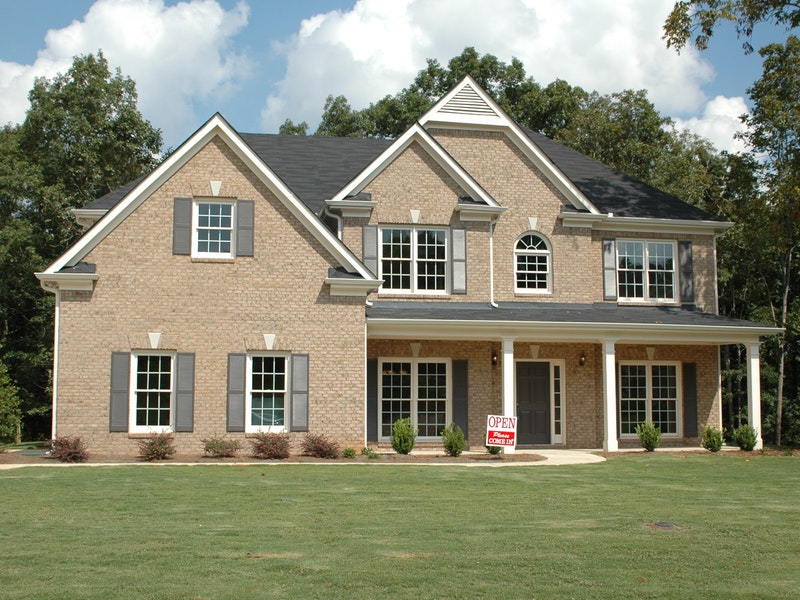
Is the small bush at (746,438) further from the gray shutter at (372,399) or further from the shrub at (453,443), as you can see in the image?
the gray shutter at (372,399)

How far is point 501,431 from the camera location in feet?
65.4

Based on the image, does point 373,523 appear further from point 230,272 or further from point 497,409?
point 497,409

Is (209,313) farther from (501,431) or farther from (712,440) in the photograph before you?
(712,440)

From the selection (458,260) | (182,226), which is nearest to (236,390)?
(182,226)

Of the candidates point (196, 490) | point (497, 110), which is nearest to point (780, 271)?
point (497, 110)

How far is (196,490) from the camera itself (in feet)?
44.0

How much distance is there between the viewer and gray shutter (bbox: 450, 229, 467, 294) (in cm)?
2366

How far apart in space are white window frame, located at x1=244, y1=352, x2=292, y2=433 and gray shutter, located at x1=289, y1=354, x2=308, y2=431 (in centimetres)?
13

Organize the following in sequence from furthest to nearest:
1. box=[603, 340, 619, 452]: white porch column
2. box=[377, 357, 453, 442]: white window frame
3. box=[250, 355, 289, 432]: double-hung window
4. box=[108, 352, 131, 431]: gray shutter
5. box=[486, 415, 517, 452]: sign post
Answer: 1. box=[377, 357, 453, 442]: white window frame
2. box=[603, 340, 619, 452]: white porch column
3. box=[250, 355, 289, 432]: double-hung window
4. box=[486, 415, 517, 452]: sign post
5. box=[108, 352, 131, 431]: gray shutter

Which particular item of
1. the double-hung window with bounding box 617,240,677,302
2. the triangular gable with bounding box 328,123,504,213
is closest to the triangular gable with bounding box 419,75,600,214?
the triangular gable with bounding box 328,123,504,213

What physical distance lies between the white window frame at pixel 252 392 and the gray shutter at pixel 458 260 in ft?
17.8

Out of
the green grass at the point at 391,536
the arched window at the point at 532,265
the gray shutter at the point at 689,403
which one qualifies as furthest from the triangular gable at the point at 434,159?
the green grass at the point at 391,536

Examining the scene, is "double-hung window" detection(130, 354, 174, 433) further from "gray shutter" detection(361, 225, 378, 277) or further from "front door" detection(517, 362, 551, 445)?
"front door" detection(517, 362, 551, 445)

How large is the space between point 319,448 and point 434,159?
27.8 ft
